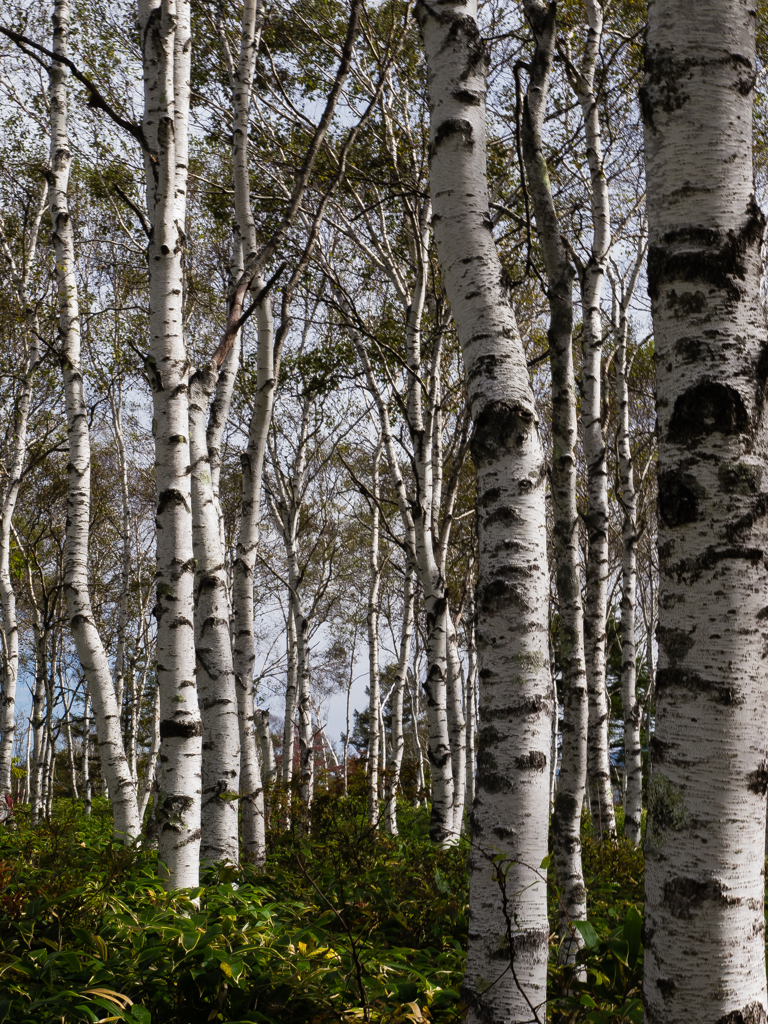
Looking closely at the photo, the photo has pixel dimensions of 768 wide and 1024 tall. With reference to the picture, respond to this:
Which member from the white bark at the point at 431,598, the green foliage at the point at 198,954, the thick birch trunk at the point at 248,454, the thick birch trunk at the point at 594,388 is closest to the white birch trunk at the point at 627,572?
the thick birch trunk at the point at 594,388

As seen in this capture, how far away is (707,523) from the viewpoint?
4.81ft

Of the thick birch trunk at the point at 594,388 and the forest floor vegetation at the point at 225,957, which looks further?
the thick birch trunk at the point at 594,388

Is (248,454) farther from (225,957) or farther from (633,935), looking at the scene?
(633,935)

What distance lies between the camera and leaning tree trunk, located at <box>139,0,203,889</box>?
3.58 m

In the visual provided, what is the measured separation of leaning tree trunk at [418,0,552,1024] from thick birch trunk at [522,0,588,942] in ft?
2.40

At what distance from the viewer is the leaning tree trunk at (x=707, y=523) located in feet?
4.53

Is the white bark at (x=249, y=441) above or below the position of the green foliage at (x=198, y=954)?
above

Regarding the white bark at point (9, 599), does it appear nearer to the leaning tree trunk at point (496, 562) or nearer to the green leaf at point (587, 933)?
the leaning tree trunk at point (496, 562)

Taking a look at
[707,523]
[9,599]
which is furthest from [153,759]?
[707,523]

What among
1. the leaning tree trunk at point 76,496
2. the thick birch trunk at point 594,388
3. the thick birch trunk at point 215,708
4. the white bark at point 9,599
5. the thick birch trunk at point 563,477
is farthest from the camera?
the white bark at point 9,599

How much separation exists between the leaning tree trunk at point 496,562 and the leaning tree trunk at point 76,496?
3.95 metres

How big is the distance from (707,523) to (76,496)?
5841 millimetres

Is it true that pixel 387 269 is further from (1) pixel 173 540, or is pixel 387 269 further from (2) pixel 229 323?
(1) pixel 173 540

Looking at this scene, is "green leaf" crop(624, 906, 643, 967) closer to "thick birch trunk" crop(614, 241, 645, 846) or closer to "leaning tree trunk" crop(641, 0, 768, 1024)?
"leaning tree trunk" crop(641, 0, 768, 1024)
